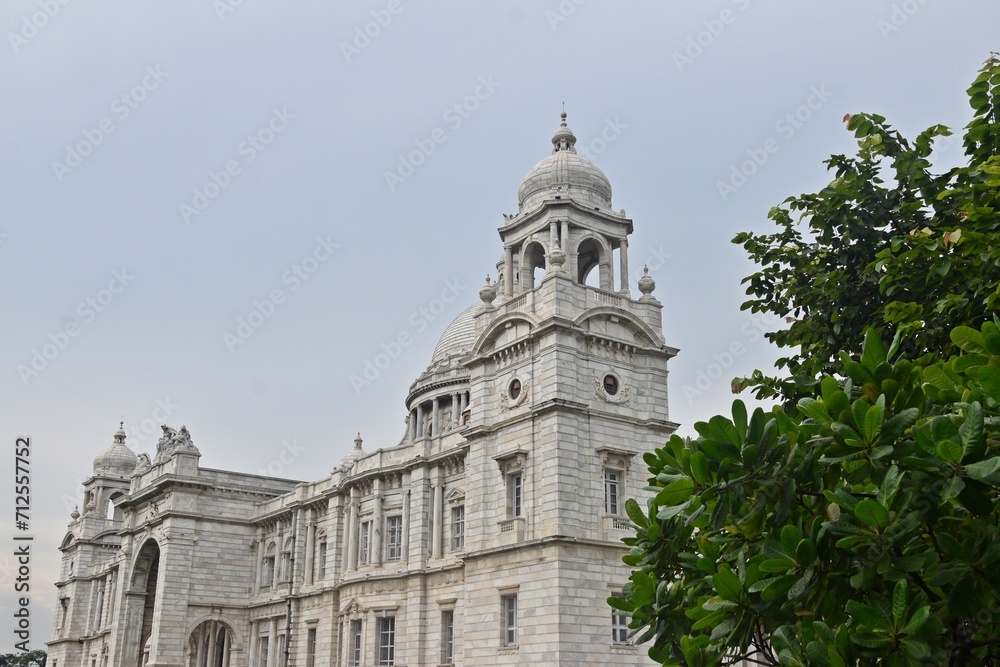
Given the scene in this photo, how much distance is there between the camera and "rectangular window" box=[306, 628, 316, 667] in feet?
134

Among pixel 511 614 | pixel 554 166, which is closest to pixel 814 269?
pixel 511 614

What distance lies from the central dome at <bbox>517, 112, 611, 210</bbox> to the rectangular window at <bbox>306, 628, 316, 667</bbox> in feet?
71.2

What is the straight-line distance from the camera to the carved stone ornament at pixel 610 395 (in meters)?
29.7

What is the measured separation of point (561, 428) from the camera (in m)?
28.2

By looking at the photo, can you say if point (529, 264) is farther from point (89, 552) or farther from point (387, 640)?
point (89, 552)

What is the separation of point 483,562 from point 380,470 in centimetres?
913

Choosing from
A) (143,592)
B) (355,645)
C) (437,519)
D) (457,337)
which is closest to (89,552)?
(143,592)

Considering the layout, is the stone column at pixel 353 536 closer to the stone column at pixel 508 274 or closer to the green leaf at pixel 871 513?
the stone column at pixel 508 274

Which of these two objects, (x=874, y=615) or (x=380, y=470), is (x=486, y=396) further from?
(x=874, y=615)

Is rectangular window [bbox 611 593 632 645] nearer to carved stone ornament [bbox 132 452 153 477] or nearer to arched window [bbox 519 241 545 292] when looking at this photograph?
arched window [bbox 519 241 545 292]

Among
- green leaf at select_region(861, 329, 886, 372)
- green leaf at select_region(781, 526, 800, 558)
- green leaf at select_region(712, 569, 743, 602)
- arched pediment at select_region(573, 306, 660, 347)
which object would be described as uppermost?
arched pediment at select_region(573, 306, 660, 347)

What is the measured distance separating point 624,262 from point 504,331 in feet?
17.1

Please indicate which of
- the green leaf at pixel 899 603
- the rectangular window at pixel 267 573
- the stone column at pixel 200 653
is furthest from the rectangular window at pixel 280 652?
the green leaf at pixel 899 603

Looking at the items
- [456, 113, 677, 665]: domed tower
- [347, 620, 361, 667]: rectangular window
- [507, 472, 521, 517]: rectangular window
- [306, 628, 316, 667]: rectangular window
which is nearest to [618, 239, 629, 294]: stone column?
[456, 113, 677, 665]: domed tower
